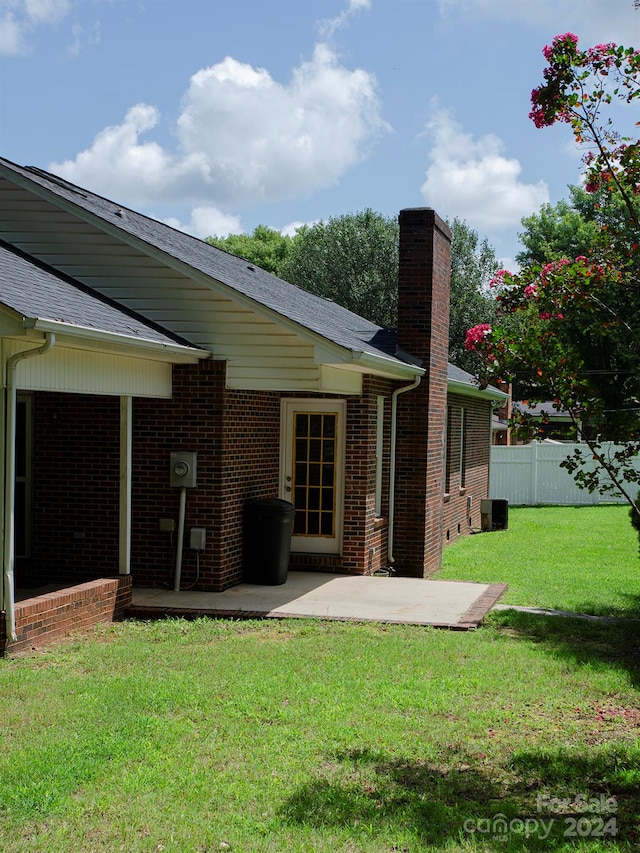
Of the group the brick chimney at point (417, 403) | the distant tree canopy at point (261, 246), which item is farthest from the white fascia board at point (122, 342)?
the distant tree canopy at point (261, 246)

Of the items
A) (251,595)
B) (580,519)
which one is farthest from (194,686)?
(580,519)

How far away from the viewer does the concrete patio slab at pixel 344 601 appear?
973 cm

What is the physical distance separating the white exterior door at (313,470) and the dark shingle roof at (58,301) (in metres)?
2.71

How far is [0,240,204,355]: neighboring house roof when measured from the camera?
25.6ft

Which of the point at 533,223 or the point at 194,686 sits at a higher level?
the point at 533,223

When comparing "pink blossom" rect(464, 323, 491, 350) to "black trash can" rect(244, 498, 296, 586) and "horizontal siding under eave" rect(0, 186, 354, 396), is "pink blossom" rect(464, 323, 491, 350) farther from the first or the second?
"black trash can" rect(244, 498, 296, 586)

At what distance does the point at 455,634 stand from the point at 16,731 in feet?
14.9

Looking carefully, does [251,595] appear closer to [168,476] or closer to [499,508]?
[168,476]

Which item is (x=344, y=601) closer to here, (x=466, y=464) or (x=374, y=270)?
(x=466, y=464)

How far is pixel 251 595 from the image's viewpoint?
10.8 metres

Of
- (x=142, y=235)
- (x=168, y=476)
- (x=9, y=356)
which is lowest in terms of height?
(x=168, y=476)

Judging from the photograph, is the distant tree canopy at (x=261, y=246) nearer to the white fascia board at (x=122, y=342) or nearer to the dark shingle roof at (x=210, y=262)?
the dark shingle roof at (x=210, y=262)

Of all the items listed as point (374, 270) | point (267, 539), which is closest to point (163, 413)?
point (267, 539)

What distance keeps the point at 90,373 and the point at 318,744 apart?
4609 mm
